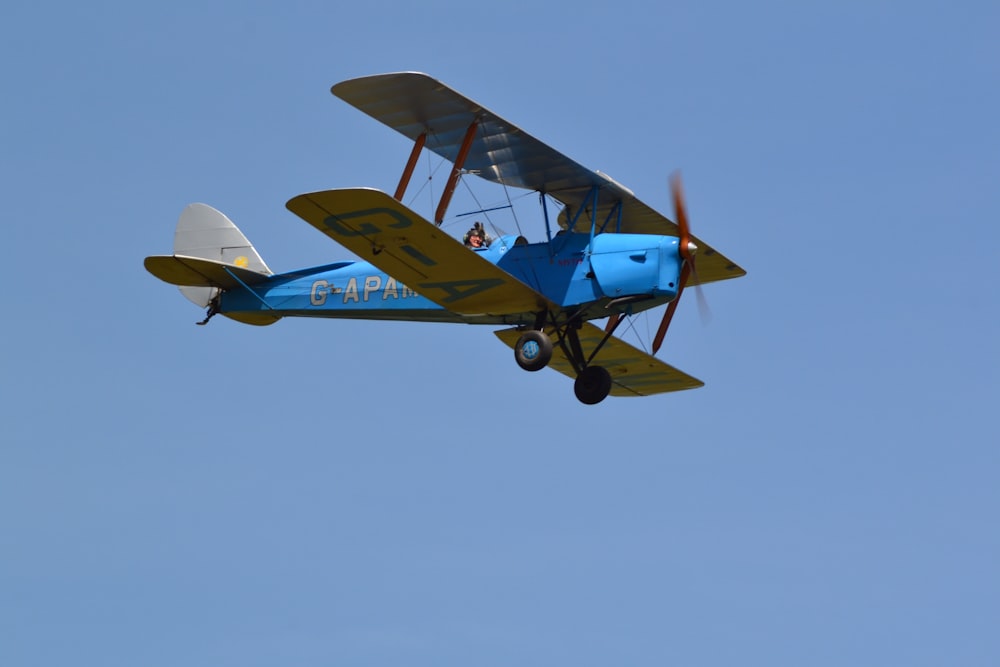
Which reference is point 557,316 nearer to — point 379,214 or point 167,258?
point 379,214

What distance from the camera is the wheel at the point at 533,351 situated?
55.7 ft

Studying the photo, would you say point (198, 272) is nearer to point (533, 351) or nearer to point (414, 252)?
point (414, 252)

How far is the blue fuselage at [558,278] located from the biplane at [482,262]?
0.05 feet

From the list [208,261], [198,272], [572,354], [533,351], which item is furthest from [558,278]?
[198,272]

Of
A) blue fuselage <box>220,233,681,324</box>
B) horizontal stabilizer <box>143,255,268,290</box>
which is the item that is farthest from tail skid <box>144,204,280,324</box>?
blue fuselage <box>220,233,681,324</box>

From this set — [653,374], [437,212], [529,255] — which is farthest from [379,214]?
[653,374]

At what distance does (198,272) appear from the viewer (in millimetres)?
19391

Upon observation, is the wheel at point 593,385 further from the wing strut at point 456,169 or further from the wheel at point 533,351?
the wing strut at point 456,169

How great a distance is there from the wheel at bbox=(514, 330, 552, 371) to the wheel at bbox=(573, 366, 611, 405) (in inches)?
46.7

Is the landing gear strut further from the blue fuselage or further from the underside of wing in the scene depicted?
the underside of wing

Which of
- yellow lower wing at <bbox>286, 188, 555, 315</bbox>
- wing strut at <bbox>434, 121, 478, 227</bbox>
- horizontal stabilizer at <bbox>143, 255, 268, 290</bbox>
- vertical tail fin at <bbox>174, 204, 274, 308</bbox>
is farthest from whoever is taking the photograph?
vertical tail fin at <bbox>174, 204, 274, 308</bbox>

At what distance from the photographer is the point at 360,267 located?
739 inches

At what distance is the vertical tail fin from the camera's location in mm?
20234

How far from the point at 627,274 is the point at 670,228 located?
2376mm
